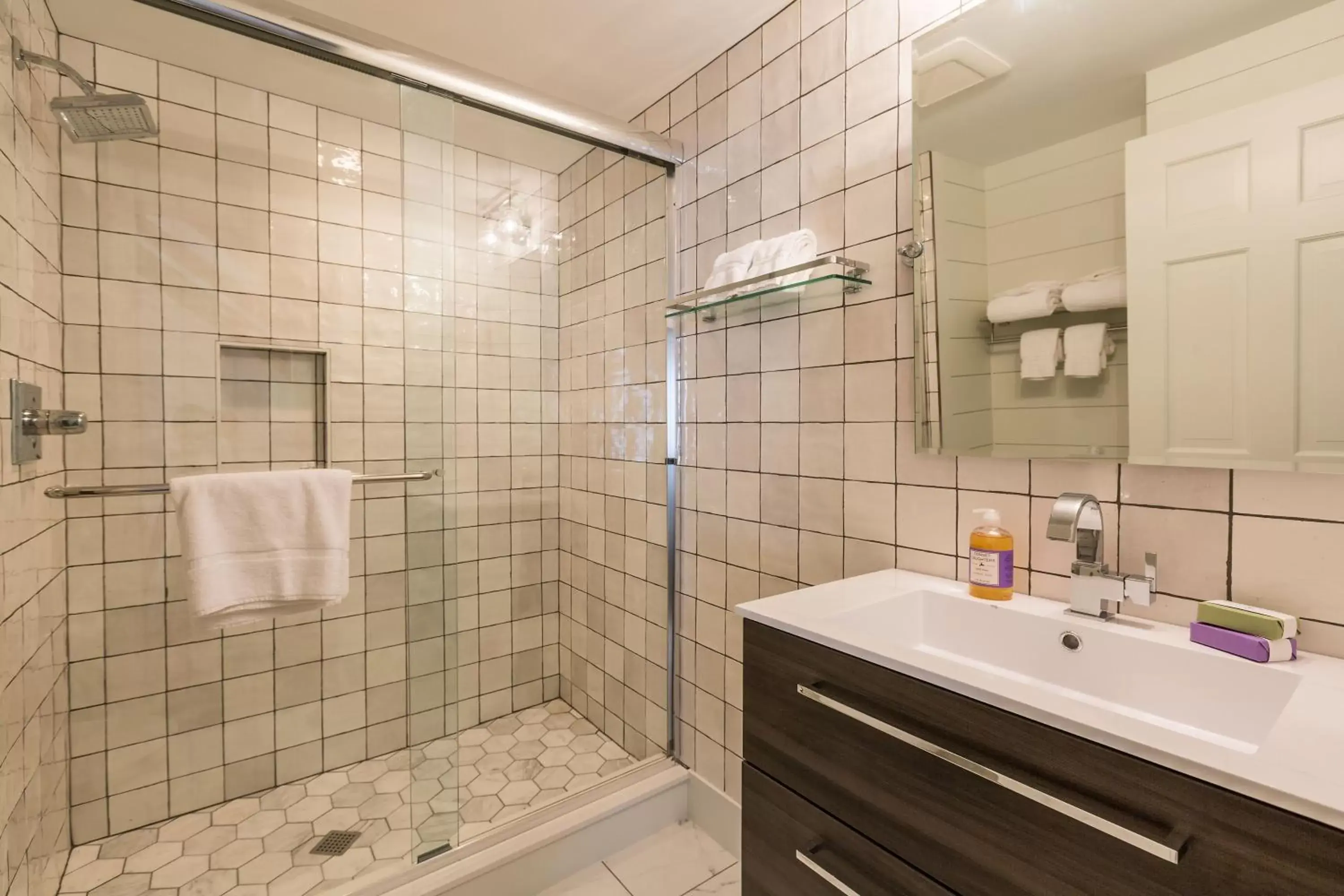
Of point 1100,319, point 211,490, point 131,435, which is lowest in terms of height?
point 211,490

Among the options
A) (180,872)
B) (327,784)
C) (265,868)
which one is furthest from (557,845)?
(180,872)

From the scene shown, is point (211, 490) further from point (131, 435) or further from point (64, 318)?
point (64, 318)

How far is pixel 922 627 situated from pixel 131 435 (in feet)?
6.72

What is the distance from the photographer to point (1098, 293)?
0.97 meters

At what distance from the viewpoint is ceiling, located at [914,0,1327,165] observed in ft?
2.87

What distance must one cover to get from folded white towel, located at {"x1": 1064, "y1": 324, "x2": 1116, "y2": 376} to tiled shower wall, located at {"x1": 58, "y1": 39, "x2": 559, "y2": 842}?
1.52 m

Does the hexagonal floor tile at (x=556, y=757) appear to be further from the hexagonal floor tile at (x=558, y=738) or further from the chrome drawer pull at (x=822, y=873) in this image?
the chrome drawer pull at (x=822, y=873)

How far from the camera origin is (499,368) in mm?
2080

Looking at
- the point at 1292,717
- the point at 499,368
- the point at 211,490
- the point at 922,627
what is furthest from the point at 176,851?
the point at 1292,717

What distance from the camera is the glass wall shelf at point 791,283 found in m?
1.28

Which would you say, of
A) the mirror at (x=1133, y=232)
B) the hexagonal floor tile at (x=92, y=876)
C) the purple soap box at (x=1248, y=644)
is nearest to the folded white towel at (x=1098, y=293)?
the mirror at (x=1133, y=232)

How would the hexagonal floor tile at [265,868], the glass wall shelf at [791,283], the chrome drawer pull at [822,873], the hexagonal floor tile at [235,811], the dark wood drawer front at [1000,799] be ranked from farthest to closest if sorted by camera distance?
the hexagonal floor tile at [235,811], the hexagonal floor tile at [265,868], the glass wall shelf at [791,283], the chrome drawer pull at [822,873], the dark wood drawer front at [1000,799]

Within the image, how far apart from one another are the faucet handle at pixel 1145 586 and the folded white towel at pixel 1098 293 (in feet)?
1.34

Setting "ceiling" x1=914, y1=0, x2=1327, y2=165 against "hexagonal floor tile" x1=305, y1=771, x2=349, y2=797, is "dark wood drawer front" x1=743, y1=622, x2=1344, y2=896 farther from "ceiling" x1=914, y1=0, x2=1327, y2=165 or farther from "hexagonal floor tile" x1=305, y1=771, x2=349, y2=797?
"hexagonal floor tile" x1=305, y1=771, x2=349, y2=797
